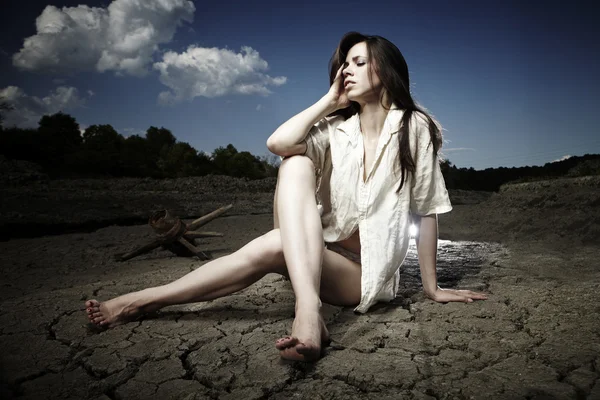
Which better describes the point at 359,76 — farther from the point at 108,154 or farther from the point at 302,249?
the point at 108,154

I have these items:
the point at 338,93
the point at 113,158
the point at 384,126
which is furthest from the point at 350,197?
the point at 113,158

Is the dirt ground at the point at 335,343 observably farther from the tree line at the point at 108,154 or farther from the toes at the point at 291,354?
the tree line at the point at 108,154

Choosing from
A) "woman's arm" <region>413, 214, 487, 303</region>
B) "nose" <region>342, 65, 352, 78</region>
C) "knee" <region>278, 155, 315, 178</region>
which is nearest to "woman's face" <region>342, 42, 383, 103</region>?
"nose" <region>342, 65, 352, 78</region>

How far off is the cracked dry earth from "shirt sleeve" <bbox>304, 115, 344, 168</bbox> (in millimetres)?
703

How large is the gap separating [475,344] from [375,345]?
0.35 m

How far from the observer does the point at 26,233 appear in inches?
199

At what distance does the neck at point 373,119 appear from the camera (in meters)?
1.67

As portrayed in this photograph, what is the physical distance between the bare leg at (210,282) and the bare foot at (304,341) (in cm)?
29

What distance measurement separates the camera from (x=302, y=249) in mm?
1358

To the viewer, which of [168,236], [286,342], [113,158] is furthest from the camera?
[113,158]

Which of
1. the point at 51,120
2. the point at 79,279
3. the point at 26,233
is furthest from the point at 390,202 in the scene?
the point at 51,120

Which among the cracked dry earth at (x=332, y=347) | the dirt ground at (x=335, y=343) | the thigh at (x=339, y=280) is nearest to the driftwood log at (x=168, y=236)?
the dirt ground at (x=335, y=343)

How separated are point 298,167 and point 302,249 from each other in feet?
1.13

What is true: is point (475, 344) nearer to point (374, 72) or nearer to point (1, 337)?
point (374, 72)
